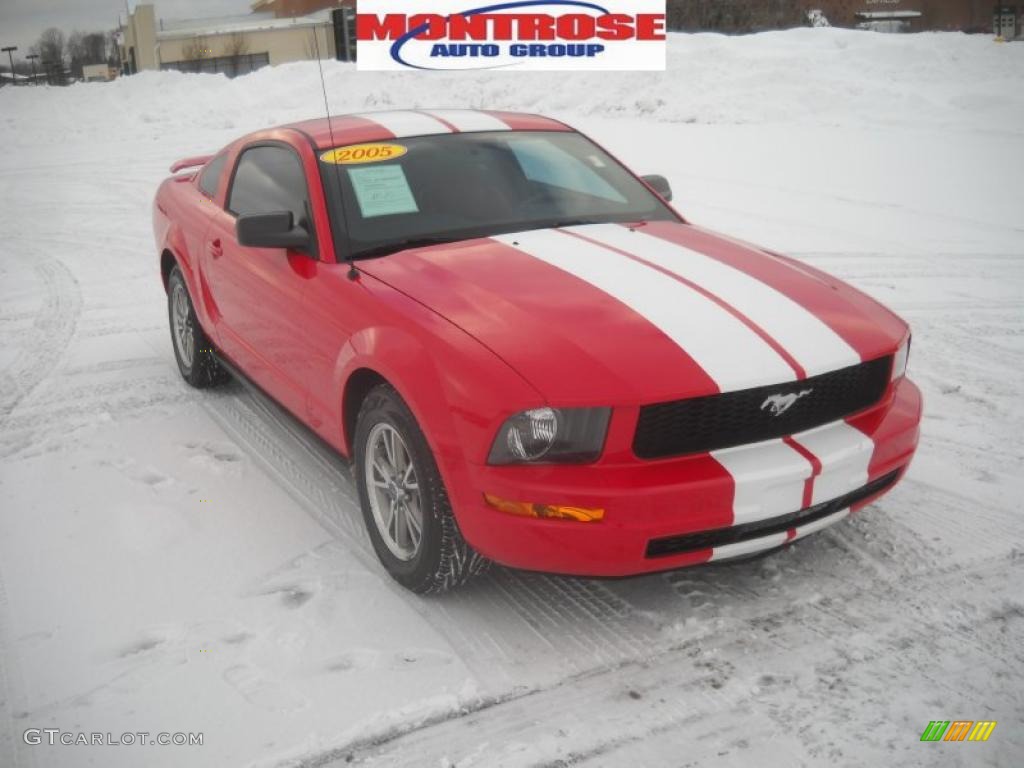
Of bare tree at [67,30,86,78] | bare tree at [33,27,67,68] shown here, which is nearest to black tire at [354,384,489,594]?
bare tree at [33,27,67,68]

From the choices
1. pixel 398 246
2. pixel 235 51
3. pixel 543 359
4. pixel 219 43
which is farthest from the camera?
pixel 219 43

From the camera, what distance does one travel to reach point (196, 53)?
1742 inches

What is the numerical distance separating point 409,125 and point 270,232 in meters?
0.91

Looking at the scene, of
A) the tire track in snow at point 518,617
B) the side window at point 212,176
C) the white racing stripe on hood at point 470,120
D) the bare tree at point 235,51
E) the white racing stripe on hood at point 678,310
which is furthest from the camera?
the bare tree at point 235,51

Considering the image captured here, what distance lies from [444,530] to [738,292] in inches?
47.3

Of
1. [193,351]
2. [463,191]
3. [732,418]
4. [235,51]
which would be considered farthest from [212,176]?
[235,51]

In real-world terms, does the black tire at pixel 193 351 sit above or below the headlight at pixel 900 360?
below

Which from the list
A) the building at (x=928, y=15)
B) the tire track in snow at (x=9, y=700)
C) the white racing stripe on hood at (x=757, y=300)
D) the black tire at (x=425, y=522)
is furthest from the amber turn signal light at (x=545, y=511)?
the building at (x=928, y=15)

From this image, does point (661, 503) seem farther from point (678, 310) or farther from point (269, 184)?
point (269, 184)

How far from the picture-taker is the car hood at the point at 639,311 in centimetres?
258

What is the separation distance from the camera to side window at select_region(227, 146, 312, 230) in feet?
12.4

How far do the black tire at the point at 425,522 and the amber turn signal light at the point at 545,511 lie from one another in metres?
0.25

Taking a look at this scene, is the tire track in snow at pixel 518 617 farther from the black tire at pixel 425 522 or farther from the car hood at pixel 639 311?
the car hood at pixel 639 311

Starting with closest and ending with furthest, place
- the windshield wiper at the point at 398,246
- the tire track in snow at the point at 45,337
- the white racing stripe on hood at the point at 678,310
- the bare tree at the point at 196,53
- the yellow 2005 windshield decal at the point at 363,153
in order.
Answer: the white racing stripe on hood at the point at 678,310
the windshield wiper at the point at 398,246
the yellow 2005 windshield decal at the point at 363,153
the tire track in snow at the point at 45,337
the bare tree at the point at 196,53
